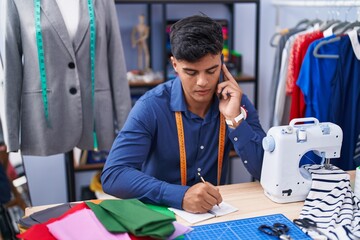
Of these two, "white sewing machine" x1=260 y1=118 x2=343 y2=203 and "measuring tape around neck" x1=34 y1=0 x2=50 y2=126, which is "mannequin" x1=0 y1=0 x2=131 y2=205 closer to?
"measuring tape around neck" x1=34 y1=0 x2=50 y2=126

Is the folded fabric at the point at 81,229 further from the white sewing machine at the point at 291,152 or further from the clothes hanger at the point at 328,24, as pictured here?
the clothes hanger at the point at 328,24

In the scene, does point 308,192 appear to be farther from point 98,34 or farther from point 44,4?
point 44,4

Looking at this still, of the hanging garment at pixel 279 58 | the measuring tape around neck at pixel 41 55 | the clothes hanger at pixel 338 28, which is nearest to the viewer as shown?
the measuring tape around neck at pixel 41 55

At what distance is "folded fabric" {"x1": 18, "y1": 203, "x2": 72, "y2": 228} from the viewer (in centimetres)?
131

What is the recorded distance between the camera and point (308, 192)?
4.90 ft

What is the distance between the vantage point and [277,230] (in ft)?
4.08

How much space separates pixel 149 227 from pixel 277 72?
1762 millimetres

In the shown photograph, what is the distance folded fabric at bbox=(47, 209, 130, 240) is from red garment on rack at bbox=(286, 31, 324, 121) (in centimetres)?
156

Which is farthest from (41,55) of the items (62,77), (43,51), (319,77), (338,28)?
(338,28)

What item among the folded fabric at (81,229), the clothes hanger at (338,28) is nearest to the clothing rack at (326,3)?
the clothes hanger at (338,28)

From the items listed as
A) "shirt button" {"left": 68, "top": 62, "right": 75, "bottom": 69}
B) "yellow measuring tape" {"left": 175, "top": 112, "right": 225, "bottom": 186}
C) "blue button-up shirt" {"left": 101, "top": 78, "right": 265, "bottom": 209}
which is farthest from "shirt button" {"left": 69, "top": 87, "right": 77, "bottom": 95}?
"yellow measuring tape" {"left": 175, "top": 112, "right": 225, "bottom": 186}

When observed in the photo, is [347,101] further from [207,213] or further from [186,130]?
[207,213]

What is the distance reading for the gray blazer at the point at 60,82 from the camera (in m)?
2.10

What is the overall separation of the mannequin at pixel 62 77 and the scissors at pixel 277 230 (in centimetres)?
124
